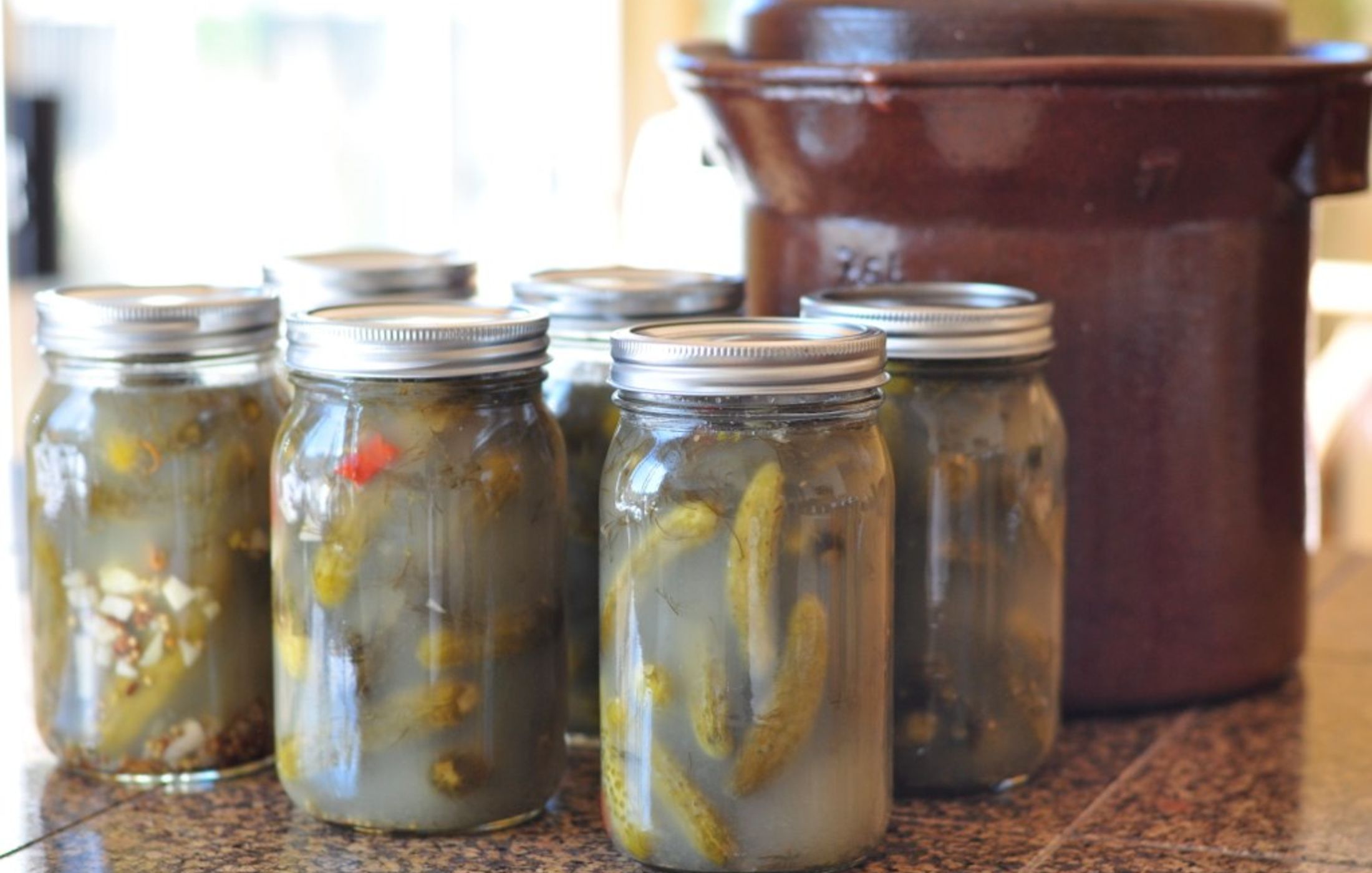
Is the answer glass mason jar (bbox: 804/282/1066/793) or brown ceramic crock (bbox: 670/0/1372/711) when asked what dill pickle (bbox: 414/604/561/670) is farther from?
brown ceramic crock (bbox: 670/0/1372/711)

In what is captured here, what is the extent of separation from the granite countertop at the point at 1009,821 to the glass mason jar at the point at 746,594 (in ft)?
0.18

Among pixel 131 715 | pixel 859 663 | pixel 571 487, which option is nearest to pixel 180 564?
pixel 131 715

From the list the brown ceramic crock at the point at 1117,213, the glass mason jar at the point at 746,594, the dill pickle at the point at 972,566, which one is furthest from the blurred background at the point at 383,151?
the glass mason jar at the point at 746,594

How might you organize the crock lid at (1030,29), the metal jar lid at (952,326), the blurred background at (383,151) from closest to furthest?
the metal jar lid at (952,326) → the crock lid at (1030,29) → the blurred background at (383,151)

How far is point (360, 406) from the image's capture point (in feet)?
2.36

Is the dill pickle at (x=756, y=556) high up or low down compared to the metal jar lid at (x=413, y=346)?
down

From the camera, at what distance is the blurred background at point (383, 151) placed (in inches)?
89.3

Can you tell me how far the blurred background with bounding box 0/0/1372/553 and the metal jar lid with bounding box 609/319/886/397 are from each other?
1416mm

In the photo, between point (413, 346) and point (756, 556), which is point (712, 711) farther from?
point (413, 346)

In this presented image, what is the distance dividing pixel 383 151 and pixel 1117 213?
7.98ft

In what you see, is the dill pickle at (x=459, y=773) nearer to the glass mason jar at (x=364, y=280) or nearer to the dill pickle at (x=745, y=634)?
the dill pickle at (x=745, y=634)

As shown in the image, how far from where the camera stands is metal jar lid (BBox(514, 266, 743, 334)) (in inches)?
33.4

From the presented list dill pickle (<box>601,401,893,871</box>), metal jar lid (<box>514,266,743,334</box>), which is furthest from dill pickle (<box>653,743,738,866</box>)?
metal jar lid (<box>514,266,743,334</box>)

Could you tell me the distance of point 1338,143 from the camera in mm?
901
